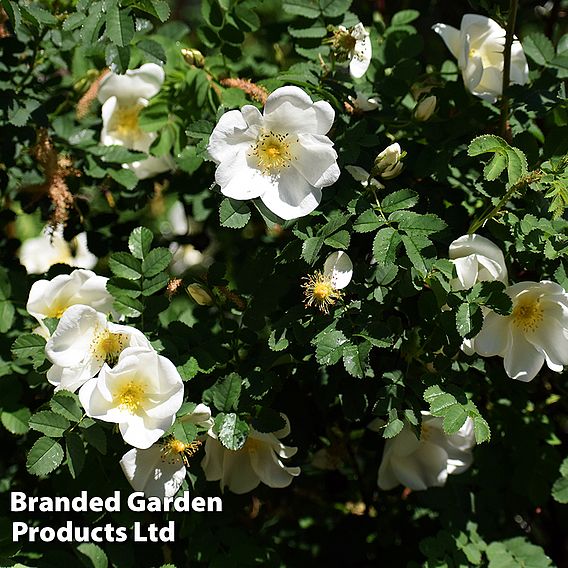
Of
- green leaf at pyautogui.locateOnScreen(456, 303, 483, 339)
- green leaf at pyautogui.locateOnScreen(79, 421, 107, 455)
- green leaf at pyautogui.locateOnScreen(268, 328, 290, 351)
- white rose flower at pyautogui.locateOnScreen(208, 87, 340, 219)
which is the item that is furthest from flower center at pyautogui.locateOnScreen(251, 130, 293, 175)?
green leaf at pyautogui.locateOnScreen(79, 421, 107, 455)

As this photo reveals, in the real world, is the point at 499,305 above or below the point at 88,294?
above

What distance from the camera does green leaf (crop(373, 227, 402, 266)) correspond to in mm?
1229

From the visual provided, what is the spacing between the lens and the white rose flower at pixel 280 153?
4.18 ft

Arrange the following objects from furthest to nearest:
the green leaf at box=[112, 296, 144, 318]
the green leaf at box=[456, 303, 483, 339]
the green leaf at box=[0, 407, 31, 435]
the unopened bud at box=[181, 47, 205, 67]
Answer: the unopened bud at box=[181, 47, 205, 67]
the green leaf at box=[0, 407, 31, 435]
the green leaf at box=[112, 296, 144, 318]
the green leaf at box=[456, 303, 483, 339]

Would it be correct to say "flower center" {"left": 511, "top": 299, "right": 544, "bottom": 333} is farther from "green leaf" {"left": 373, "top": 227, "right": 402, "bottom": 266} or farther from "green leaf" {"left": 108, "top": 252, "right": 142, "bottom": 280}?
"green leaf" {"left": 108, "top": 252, "right": 142, "bottom": 280}

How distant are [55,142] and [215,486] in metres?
0.73

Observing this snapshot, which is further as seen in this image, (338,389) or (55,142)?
(55,142)

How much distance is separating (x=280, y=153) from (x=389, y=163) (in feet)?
0.56

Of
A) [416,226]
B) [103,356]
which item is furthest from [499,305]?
[103,356]

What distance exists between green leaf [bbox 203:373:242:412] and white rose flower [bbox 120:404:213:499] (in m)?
0.02

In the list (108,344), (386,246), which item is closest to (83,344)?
(108,344)

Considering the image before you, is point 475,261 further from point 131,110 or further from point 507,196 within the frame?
point 131,110

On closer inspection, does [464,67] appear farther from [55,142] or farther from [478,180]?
[55,142]

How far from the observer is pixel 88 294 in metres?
1.38
